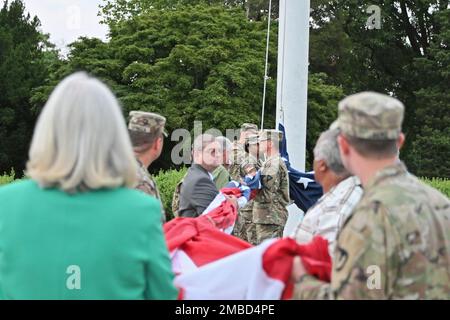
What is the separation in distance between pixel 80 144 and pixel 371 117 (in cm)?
120

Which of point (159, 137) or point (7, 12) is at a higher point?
point (7, 12)

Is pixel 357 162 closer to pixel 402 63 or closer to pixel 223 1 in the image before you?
pixel 402 63

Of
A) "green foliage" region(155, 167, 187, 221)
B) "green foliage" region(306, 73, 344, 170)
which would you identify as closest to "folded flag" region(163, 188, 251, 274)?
"green foliage" region(155, 167, 187, 221)

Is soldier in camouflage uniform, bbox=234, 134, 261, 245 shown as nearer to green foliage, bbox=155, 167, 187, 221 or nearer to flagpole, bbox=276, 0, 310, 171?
flagpole, bbox=276, 0, 310, 171

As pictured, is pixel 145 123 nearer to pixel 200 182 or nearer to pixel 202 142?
pixel 200 182

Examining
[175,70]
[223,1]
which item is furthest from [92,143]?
[223,1]

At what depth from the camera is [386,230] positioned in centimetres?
298

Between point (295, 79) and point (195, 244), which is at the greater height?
point (295, 79)

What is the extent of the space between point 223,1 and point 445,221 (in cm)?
4394

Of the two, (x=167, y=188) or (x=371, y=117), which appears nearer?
(x=371, y=117)

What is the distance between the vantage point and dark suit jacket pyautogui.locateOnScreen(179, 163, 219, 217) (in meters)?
7.42

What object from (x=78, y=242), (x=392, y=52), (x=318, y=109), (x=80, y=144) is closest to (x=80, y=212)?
(x=78, y=242)

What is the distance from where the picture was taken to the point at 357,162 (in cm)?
329
